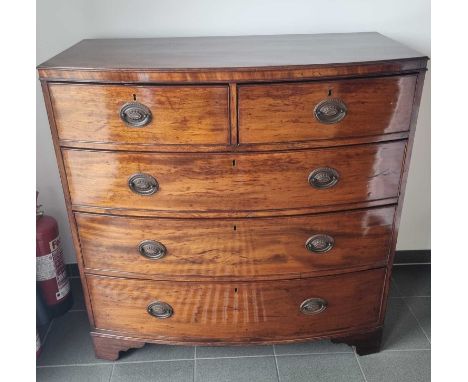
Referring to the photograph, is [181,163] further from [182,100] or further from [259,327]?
[259,327]

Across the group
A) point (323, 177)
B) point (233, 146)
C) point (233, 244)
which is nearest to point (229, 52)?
point (233, 146)

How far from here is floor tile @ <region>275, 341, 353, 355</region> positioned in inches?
66.8

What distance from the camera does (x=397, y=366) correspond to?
1629 millimetres

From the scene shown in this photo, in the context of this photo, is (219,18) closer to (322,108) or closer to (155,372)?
(322,108)

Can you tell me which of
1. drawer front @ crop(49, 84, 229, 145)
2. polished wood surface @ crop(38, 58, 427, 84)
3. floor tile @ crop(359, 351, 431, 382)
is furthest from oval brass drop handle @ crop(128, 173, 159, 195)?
floor tile @ crop(359, 351, 431, 382)

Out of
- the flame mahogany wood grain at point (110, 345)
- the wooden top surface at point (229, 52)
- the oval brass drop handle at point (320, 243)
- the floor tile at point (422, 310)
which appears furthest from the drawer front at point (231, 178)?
the floor tile at point (422, 310)

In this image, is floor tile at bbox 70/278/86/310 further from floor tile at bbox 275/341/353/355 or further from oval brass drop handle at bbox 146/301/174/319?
floor tile at bbox 275/341/353/355

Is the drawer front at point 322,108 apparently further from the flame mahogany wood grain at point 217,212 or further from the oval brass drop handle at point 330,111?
the flame mahogany wood grain at point 217,212

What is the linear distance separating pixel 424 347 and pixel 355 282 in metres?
0.46

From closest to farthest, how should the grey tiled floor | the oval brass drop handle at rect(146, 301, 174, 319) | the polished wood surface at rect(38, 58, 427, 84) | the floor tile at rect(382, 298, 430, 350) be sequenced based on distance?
the polished wood surface at rect(38, 58, 427, 84) → the oval brass drop handle at rect(146, 301, 174, 319) → the grey tiled floor → the floor tile at rect(382, 298, 430, 350)

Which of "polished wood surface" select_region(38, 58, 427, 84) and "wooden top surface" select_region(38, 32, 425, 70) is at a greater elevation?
"wooden top surface" select_region(38, 32, 425, 70)

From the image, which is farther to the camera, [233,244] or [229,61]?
[233,244]

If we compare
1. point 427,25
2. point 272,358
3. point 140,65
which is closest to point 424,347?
point 272,358

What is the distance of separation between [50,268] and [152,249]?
59cm
